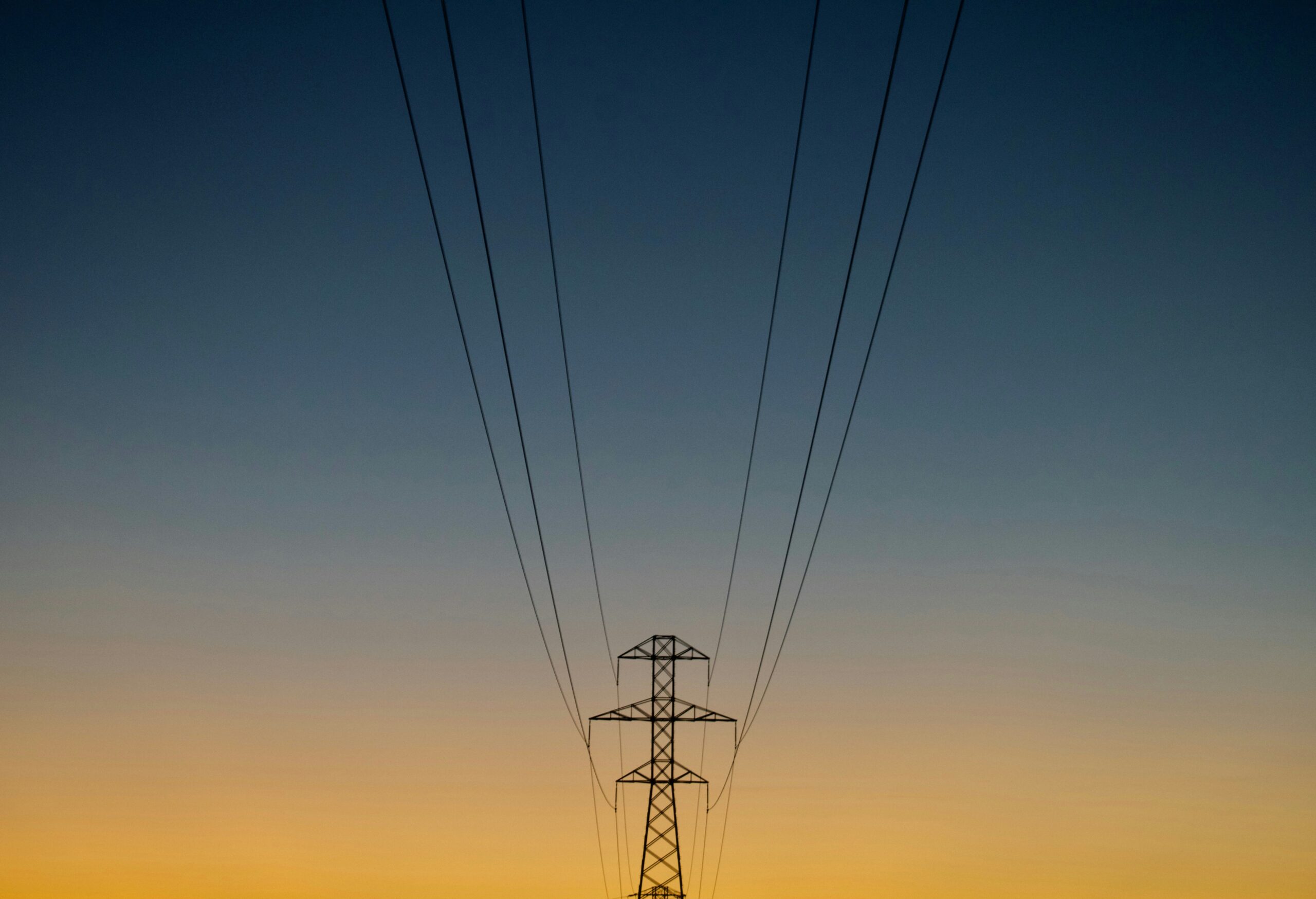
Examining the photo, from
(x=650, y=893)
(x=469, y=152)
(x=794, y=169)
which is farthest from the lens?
(x=650, y=893)

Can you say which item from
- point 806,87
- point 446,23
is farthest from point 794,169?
point 446,23

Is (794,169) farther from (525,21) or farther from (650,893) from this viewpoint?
(650,893)

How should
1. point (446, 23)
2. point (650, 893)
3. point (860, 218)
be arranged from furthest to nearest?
point (650, 893), point (860, 218), point (446, 23)

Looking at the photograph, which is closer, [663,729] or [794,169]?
[794,169]

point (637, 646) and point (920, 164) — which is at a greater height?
point (637, 646)

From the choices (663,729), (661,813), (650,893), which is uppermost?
(663,729)

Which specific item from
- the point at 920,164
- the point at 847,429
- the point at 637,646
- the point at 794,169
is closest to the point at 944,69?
the point at 920,164

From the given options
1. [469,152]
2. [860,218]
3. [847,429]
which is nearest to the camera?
[469,152]

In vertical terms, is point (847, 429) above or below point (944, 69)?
above

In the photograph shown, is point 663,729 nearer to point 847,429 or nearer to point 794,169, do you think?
point 847,429
